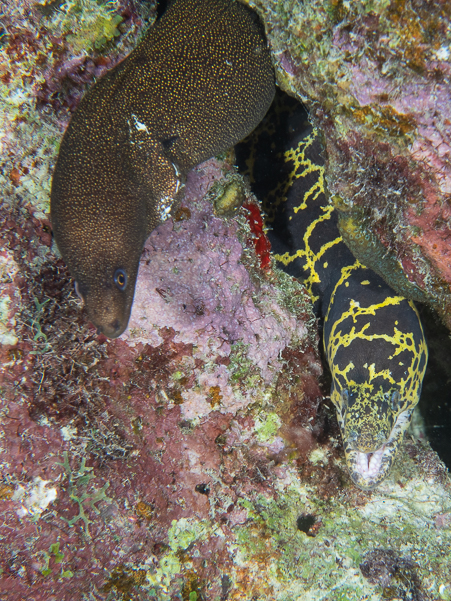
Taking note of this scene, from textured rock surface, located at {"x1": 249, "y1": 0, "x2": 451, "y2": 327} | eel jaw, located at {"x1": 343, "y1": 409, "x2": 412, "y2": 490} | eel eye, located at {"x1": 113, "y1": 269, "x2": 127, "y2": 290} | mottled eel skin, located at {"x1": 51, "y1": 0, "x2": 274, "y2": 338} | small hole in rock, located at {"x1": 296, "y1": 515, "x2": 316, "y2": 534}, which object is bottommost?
small hole in rock, located at {"x1": 296, "y1": 515, "x2": 316, "y2": 534}

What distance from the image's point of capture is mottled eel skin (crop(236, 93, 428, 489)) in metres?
3.18

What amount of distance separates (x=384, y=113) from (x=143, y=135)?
1.46 metres

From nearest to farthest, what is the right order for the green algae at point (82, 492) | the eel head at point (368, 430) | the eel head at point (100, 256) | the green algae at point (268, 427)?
the eel head at point (100, 256) < the green algae at point (82, 492) < the green algae at point (268, 427) < the eel head at point (368, 430)

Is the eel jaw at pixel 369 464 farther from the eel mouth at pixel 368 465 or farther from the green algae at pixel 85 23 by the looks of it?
the green algae at pixel 85 23

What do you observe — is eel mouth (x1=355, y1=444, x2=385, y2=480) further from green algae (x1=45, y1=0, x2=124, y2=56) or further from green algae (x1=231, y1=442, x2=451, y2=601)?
green algae (x1=45, y1=0, x2=124, y2=56)

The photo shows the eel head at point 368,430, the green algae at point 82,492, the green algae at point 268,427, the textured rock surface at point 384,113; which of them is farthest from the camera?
the eel head at point 368,430

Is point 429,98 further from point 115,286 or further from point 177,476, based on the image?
point 177,476

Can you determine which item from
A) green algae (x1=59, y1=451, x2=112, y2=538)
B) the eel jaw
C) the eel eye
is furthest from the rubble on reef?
the eel eye

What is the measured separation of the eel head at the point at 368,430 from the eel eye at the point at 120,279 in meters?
2.33

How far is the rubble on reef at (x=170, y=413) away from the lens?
7.41 feet

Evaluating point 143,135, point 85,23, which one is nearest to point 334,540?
point 143,135

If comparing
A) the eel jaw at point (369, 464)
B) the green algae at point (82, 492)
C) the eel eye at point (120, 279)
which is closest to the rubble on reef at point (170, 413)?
the green algae at point (82, 492)

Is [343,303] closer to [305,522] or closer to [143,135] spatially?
[305,522]

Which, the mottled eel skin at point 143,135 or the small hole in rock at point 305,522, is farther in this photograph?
the small hole in rock at point 305,522
